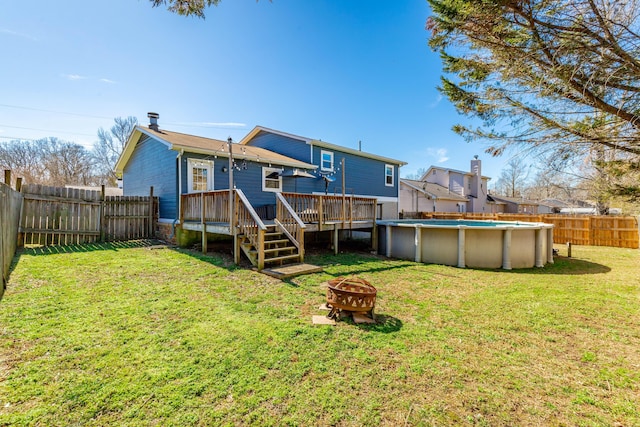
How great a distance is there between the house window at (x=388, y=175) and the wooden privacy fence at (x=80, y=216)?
12.5 metres

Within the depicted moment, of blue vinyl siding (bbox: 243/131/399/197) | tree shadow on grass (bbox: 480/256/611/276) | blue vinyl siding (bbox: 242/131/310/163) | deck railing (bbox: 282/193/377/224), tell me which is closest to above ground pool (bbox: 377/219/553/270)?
tree shadow on grass (bbox: 480/256/611/276)

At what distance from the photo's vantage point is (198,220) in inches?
343

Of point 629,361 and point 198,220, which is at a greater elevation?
point 198,220

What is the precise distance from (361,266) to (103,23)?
9.94 metres

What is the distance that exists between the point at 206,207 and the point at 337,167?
26.1 feet

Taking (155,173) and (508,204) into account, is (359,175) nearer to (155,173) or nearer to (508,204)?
(155,173)

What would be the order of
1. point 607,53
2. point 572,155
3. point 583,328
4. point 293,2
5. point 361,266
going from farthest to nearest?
point 293,2, point 361,266, point 572,155, point 583,328, point 607,53

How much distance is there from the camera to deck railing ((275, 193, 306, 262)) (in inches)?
289

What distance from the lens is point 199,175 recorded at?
989 cm

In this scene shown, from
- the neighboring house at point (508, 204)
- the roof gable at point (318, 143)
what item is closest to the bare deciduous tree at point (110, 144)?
the roof gable at point (318, 143)

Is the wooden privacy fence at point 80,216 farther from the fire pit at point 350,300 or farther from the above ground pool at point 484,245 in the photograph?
the above ground pool at point 484,245

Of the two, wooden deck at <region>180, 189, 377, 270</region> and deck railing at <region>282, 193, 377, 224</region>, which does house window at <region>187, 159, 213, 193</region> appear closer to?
wooden deck at <region>180, 189, 377, 270</region>

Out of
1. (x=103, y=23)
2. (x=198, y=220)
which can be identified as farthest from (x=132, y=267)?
(x=103, y=23)

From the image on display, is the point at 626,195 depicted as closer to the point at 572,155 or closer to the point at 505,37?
the point at 572,155
